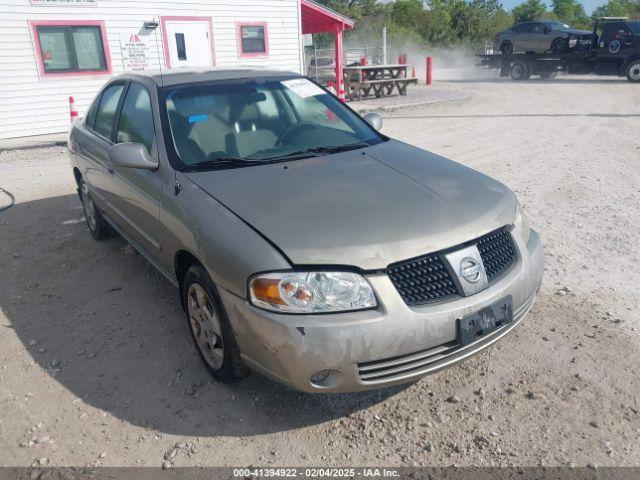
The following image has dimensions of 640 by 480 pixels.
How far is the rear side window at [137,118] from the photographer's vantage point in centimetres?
361

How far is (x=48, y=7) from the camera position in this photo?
41.2ft

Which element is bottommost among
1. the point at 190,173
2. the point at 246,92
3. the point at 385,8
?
the point at 190,173

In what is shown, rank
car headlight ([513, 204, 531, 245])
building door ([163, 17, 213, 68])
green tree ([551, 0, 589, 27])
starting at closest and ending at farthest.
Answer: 1. car headlight ([513, 204, 531, 245])
2. building door ([163, 17, 213, 68])
3. green tree ([551, 0, 589, 27])

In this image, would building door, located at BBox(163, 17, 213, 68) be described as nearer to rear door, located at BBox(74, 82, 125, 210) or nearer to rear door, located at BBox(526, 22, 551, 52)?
rear door, located at BBox(74, 82, 125, 210)

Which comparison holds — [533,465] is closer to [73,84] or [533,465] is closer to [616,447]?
[616,447]

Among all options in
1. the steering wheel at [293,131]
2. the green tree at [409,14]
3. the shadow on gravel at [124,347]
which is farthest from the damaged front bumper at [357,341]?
the green tree at [409,14]

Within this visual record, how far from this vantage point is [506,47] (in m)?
24.5

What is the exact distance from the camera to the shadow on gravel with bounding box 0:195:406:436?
284cm

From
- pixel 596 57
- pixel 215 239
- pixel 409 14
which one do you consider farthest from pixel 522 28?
pixel 409 14

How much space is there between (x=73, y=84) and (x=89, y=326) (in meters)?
11.5

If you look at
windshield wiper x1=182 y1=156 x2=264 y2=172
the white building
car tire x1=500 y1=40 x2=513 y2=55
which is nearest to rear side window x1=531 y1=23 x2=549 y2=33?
car tire x1=500 y1=40 x2=513 y2=55

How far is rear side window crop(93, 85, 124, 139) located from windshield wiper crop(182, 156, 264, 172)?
1.56 meters

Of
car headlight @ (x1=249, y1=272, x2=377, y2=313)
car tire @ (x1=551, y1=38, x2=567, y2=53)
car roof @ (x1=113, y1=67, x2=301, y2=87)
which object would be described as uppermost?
car tire @ (x1=551, y1=38, x2=567, y2=53)

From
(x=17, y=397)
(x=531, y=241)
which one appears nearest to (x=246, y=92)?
(x=531, y=241)
